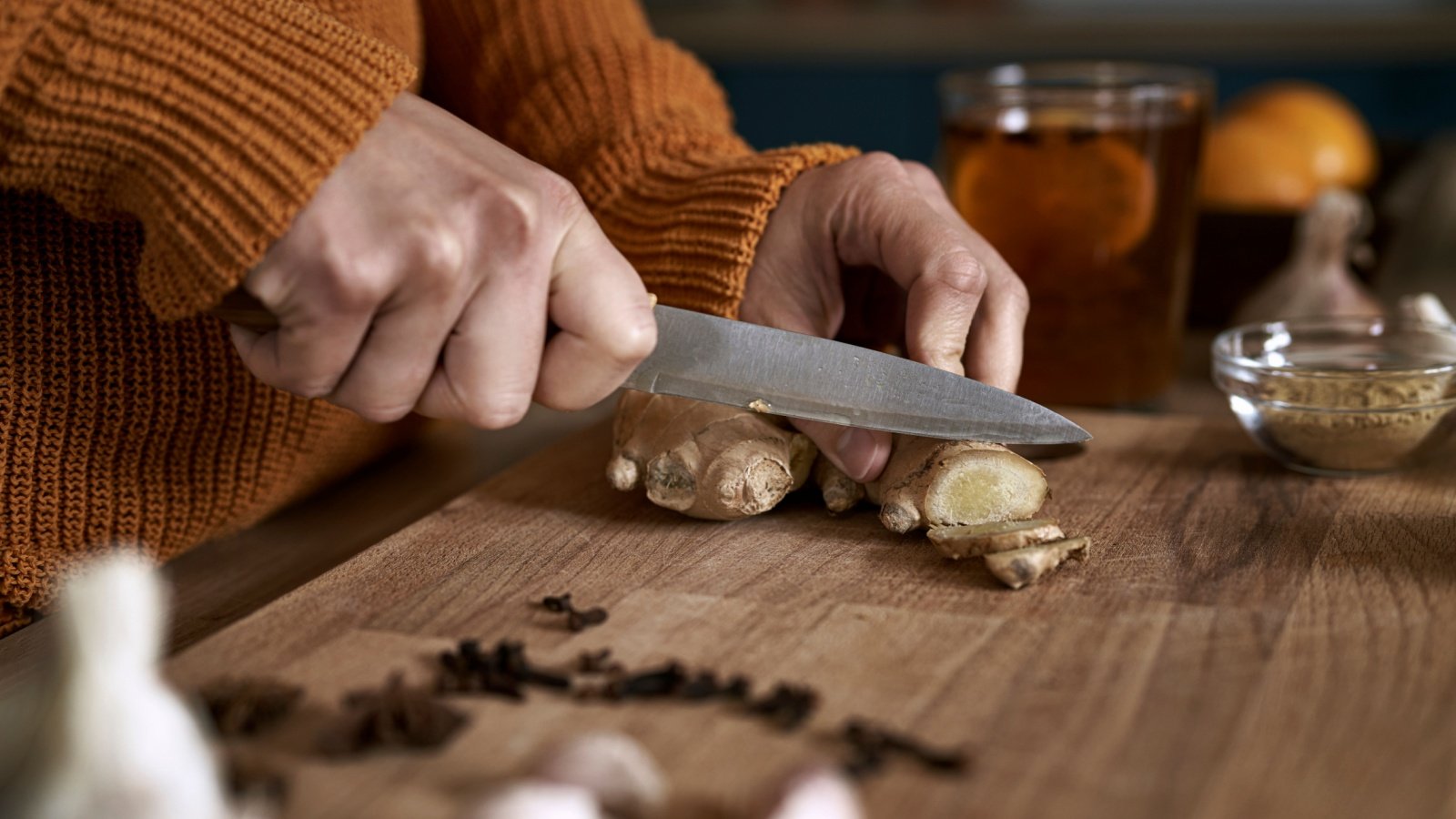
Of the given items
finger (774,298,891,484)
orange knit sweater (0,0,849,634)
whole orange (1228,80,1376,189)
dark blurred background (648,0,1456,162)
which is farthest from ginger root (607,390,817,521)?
dark blurred background (648,0,1456,162)

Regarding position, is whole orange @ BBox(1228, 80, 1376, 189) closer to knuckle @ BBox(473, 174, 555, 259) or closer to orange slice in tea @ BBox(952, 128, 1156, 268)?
orange slice in tea @ BBox(952, 128, 1156, 268)

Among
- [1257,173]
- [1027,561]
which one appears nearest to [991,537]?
[1027,561]

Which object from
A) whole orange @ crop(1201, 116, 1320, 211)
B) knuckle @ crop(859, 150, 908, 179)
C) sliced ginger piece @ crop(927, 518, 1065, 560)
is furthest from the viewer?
whole orange @ crop(1201, 116, 1320, 211)

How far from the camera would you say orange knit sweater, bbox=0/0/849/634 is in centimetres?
82

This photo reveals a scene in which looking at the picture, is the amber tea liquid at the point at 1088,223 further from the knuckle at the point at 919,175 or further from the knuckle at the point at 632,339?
the knuckle at the point at 632,339

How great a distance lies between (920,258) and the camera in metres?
1.10

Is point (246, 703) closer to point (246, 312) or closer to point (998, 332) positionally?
point (246, 312)

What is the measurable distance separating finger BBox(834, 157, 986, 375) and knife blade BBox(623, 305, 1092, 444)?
0.05 meters

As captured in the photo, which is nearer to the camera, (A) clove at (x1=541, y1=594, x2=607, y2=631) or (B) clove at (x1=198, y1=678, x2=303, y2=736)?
(B) clove at (x1=198, y1=678, x2=303, y2=736)

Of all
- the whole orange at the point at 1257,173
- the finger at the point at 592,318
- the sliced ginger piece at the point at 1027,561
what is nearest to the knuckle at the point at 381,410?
the finger at the point at 592,318

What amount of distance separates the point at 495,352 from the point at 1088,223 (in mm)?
782

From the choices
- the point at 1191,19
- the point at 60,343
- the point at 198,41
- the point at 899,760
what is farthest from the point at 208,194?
the point at 1191,19

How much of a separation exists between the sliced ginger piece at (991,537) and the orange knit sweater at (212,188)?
0.32 m

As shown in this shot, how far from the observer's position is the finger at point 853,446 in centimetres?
106
